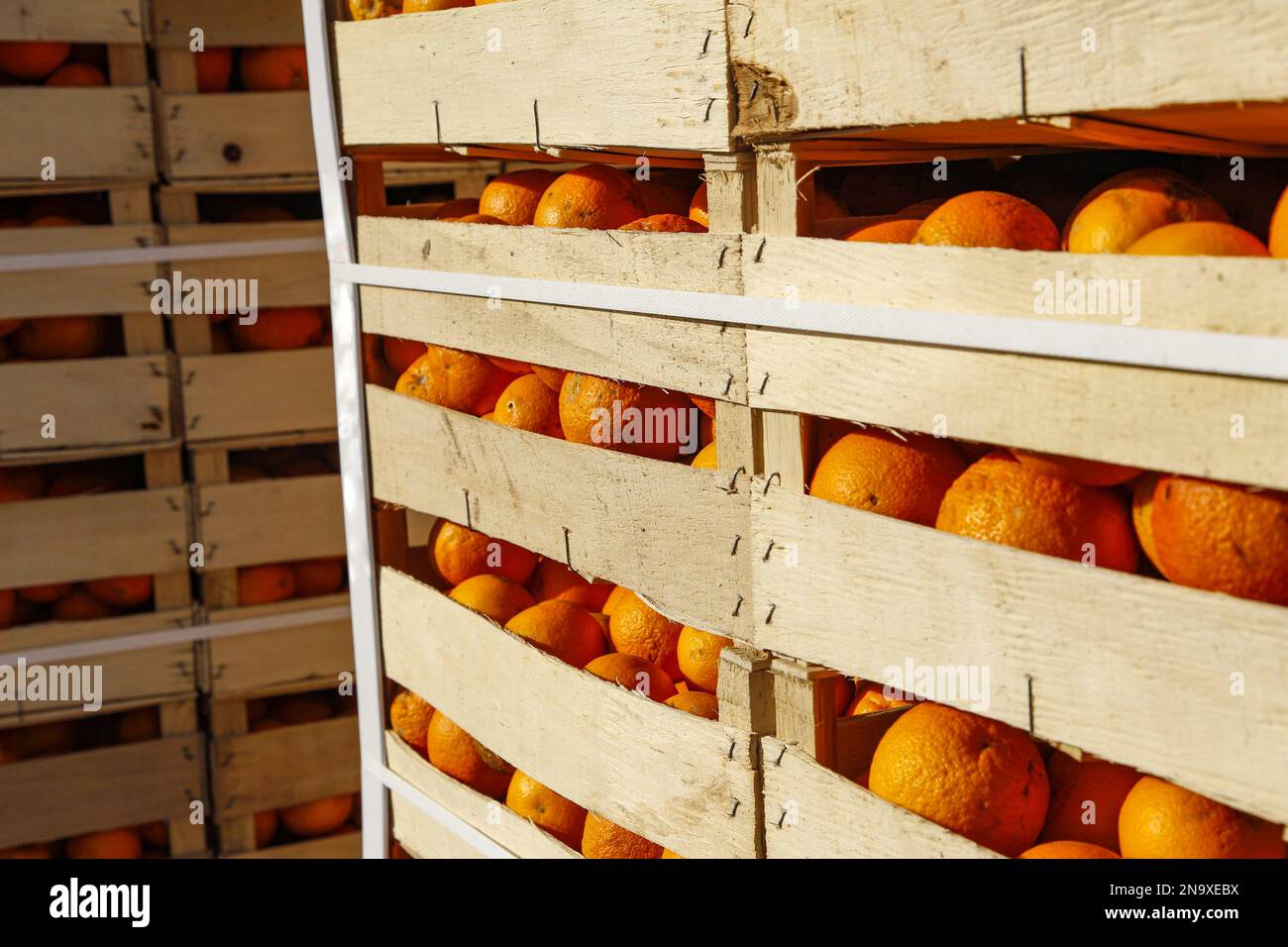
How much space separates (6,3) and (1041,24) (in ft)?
8.49

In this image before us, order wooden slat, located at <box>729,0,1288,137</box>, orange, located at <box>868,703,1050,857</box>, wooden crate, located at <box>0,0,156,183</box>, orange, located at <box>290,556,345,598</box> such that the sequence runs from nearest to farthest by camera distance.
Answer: wooden slat, located at <box>729,0,1288,137</box>
orange, located at <box>868,703,1050,857</box>
wooden crate, located at <box>0,0,156,183</box>
orange, located at <box>290,556,345,598</box>

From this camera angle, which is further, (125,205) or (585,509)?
(125,205)

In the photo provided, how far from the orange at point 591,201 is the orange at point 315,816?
197cm

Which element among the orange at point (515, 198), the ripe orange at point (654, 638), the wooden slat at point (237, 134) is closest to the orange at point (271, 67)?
the wooden slat at point (237, 134)

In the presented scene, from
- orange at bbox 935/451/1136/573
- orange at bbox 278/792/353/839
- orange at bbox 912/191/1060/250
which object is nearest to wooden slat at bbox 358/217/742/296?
orange at bbox 912/191/1060/250

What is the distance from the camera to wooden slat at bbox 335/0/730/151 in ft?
4.72

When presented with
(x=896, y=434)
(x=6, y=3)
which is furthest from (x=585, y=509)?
(x=6, y=3)

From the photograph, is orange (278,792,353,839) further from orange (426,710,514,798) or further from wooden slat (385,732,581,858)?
orange (426,710,514,798)

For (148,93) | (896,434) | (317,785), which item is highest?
(148,93)

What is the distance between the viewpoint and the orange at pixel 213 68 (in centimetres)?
316

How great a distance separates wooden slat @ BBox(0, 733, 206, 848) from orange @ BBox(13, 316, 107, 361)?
2.97ft

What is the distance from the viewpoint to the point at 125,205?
3.07m

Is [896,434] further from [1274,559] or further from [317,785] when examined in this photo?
[317,785]

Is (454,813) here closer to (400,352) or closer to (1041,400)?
(400,352)
